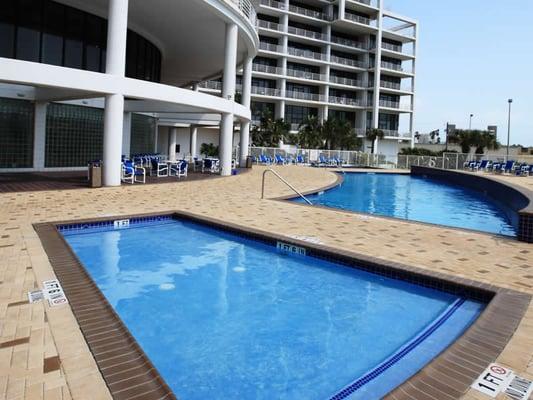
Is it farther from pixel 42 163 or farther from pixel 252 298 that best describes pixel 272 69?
pixel 252 298

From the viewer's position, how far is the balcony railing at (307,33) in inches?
1916

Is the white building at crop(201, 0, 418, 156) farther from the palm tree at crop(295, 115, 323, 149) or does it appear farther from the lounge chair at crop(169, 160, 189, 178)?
the lounge chair at crop(169, 160, 189, 178)

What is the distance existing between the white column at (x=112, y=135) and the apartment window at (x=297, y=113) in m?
38.4

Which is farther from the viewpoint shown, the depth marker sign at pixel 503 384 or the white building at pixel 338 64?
the white building at pixel 338 64

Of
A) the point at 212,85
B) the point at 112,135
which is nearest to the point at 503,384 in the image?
the point at 112,135

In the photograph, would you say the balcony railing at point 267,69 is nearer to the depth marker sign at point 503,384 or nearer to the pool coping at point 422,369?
the pool coping at point 422,369

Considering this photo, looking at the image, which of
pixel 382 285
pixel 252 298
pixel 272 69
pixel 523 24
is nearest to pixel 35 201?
pixel 252 298

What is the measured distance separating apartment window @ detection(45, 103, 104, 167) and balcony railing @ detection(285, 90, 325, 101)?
33.3 m

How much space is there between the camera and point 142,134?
23172mm

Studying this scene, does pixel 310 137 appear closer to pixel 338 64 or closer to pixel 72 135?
pixel 338 64

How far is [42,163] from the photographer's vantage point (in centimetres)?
1645

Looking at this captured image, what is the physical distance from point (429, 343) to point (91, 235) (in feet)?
20.6

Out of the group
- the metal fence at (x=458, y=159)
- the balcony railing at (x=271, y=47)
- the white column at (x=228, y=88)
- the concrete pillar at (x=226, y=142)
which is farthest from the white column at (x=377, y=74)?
the concrete pillar at (x=226, y=142)

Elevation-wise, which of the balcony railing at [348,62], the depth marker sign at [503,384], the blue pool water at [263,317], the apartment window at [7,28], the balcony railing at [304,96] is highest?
the balcony railing at [348,62]
